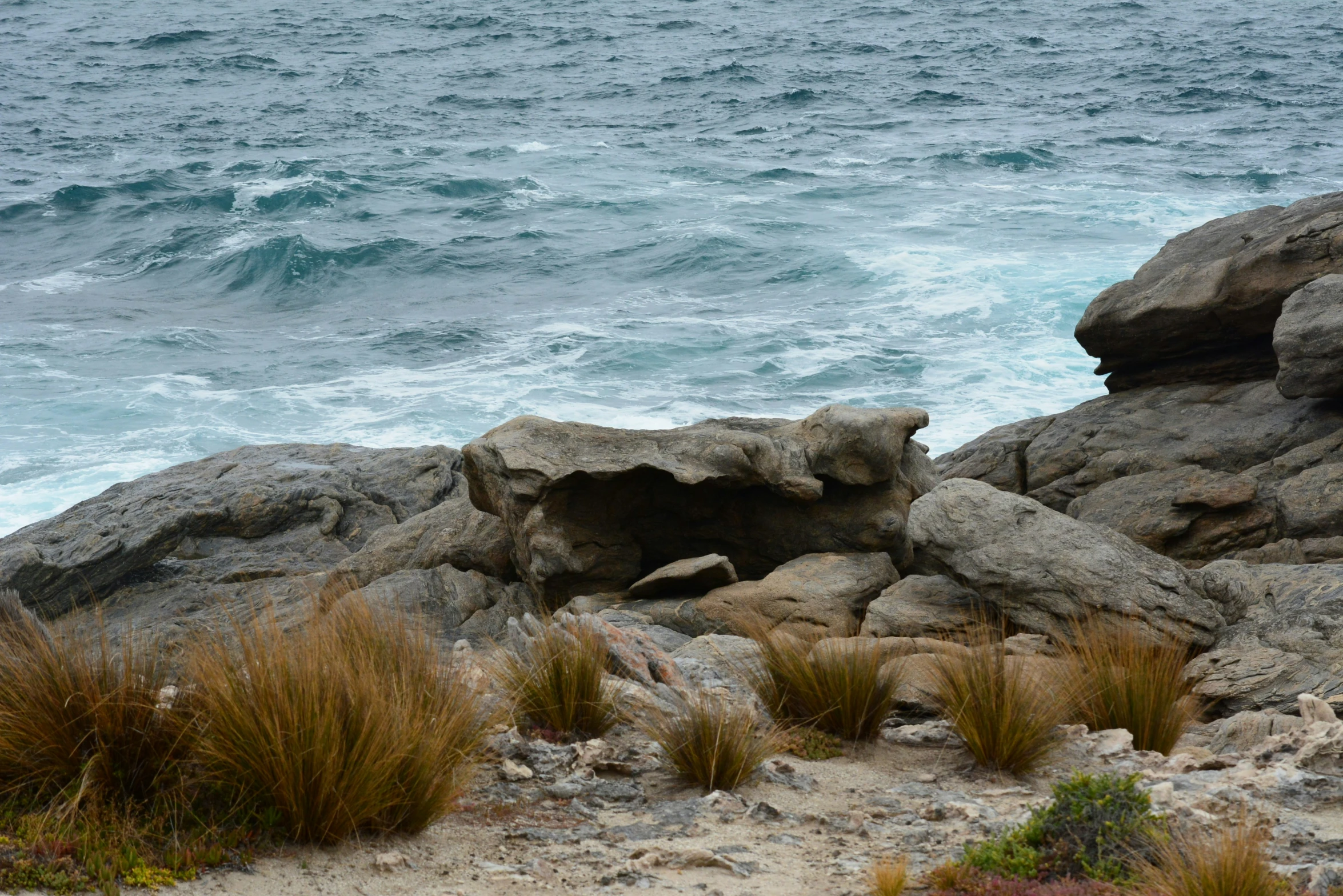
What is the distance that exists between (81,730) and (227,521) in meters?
7.33

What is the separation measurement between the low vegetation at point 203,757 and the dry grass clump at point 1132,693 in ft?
12.5

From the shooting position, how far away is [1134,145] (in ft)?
137

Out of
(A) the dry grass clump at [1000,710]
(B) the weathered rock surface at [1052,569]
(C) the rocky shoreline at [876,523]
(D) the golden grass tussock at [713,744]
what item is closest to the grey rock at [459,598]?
(C) the rocky shoreline at [876,523]

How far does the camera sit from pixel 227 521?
467 inches

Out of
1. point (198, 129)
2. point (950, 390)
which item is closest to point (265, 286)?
point (950, 390)

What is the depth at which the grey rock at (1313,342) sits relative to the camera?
10086 mm

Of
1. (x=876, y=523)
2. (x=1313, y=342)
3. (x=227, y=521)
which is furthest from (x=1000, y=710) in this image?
(x=227, y=521)

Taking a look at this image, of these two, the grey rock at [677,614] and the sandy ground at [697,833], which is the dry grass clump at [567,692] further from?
the grey rock at [677,614]

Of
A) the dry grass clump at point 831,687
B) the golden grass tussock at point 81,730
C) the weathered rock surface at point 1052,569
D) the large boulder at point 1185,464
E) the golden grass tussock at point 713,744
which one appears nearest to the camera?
the golden grass tussock at point 81,730

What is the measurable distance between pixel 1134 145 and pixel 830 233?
15.4 metres

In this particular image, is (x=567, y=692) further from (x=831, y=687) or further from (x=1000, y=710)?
(x=1000, y=710)

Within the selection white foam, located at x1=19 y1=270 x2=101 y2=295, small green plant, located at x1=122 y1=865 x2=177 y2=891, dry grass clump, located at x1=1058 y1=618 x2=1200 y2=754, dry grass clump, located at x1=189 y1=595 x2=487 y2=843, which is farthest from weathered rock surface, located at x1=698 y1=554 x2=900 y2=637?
white foam, located at x1=19 y1=270 x2=101 y2=295

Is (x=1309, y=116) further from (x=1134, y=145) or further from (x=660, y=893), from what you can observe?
(x=660, y=893)

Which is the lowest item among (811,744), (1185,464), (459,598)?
(459,598)
